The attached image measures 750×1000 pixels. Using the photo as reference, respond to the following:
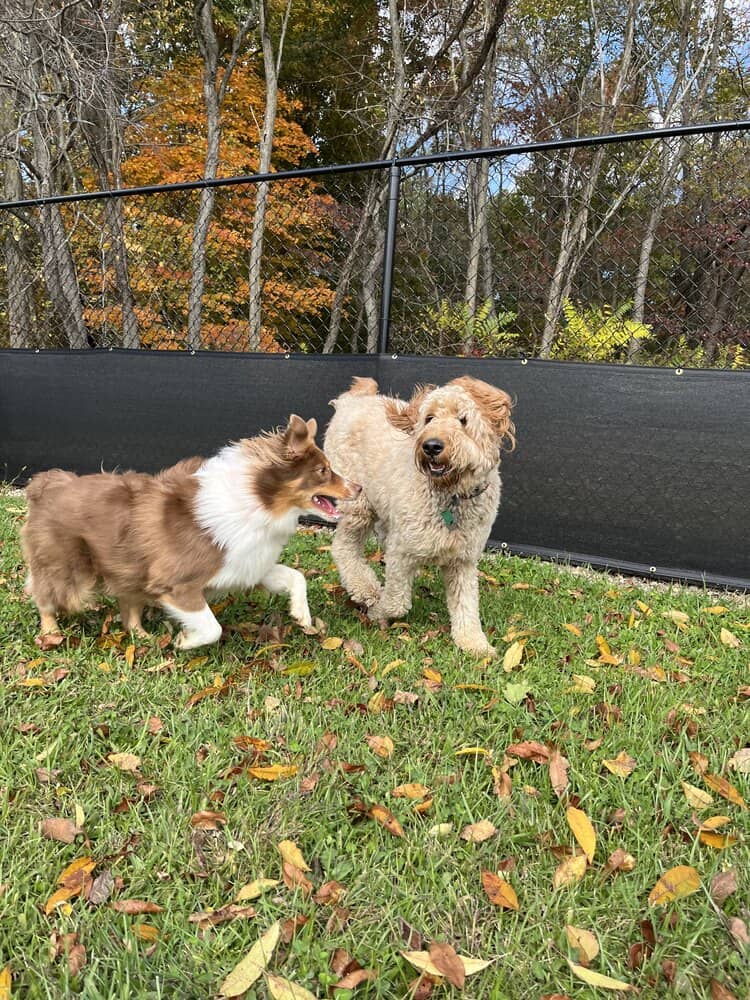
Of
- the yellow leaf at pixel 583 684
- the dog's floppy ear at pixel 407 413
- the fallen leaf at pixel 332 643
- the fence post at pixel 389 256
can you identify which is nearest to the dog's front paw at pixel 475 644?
the yellow leaf at pixel 583 684

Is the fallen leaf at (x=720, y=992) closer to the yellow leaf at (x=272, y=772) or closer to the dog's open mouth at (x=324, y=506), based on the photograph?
the yellow leaf at (x=272, y=772)

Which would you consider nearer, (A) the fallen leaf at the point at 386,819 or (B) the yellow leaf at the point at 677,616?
(A) the fallen leaf at the point at 386,819

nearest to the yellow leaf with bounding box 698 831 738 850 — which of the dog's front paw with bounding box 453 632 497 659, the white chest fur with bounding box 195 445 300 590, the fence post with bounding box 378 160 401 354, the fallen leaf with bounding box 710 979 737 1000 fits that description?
the fallen leaf with bounding box 710 979 737 1000

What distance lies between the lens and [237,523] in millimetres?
3477

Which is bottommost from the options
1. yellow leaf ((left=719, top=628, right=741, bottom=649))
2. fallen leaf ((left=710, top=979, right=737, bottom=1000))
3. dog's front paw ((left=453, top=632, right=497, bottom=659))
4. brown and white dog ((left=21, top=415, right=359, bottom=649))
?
dog's front paw ((left=453, top=632, right=497, bottom=659))

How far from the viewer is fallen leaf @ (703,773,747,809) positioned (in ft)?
8.05

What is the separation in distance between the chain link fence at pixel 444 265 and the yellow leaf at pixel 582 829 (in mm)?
4355

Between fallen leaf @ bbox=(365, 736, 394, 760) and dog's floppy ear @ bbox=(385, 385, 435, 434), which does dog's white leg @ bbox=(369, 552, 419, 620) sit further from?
fallen leaf @ bbox=(365, 736, 394, 760)

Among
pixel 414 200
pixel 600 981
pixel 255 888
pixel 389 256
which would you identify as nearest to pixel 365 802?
pixel 255 888

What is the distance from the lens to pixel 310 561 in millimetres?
5586

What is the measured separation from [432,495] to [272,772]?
185 cm

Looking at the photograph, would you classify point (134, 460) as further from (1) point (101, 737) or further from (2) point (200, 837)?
(2) point (200, 837)

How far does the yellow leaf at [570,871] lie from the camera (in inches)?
82.1

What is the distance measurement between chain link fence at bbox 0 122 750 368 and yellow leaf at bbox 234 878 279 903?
477cm
